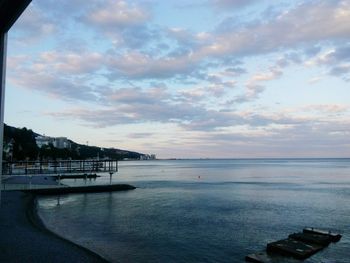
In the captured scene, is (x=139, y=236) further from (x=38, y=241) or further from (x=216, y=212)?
(x=216, y=212)

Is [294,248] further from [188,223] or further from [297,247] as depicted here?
[188,223]

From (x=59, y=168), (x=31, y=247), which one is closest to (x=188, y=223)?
(x=31, y=247)

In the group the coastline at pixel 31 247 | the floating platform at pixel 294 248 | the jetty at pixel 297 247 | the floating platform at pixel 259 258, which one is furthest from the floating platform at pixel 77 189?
the floating platform at pixel 294 248

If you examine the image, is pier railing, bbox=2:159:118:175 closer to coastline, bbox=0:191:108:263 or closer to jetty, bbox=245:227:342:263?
coastline, bbox=0:191:108:263

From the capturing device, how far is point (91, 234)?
2738 cm

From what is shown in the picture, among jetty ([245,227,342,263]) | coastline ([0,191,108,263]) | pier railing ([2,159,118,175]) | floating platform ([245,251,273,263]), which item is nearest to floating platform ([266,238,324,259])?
jetty ([245,227,342,263])

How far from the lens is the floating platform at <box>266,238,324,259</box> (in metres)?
20.4

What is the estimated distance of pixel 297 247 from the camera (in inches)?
847

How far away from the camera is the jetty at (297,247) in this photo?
20219 millimetres

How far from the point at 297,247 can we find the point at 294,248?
0.45 metres

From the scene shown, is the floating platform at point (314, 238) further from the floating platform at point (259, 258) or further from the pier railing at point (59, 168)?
the pier railing at point (59, 168)

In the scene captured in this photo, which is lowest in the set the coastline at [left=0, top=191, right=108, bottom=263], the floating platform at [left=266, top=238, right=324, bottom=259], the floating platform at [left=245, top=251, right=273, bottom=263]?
the floating platform at [left=245, top=251, right=273, bottom=263]

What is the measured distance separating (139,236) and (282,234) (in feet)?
35.6

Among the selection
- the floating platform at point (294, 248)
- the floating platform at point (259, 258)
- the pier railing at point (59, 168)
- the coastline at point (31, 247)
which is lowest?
the floating platform at point (259, 258)
